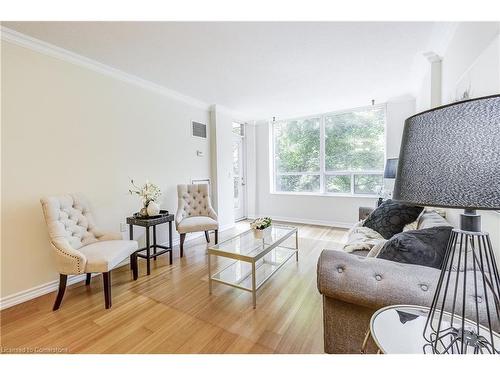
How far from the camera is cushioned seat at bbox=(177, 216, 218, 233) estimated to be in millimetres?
3240

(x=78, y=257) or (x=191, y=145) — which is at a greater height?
(x=191, y=145)

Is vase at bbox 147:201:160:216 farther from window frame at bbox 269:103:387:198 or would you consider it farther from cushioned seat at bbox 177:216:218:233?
window frame at bbox 269:103:387:198

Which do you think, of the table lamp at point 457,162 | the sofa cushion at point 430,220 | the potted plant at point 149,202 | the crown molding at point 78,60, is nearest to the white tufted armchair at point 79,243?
the potted plant at point 149,202

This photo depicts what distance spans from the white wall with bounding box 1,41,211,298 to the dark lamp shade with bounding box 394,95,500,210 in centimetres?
295

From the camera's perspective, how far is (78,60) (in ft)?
8.24

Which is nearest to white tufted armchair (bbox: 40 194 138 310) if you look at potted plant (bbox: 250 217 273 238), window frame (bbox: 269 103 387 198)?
potted plant (bbox: 250 217 273 238)

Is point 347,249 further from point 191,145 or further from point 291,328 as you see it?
point 191,145

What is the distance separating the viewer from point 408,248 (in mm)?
1235

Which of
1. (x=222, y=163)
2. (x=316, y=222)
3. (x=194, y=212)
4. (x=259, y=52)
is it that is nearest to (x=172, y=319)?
(x=194, y=212)

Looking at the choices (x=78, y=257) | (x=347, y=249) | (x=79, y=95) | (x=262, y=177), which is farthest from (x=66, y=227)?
(x=262, y=177)

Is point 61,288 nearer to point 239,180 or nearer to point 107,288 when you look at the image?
point 107,288

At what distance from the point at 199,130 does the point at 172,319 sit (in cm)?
315

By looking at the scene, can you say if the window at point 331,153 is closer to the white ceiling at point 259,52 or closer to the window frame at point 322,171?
the window frame at point 322,171
